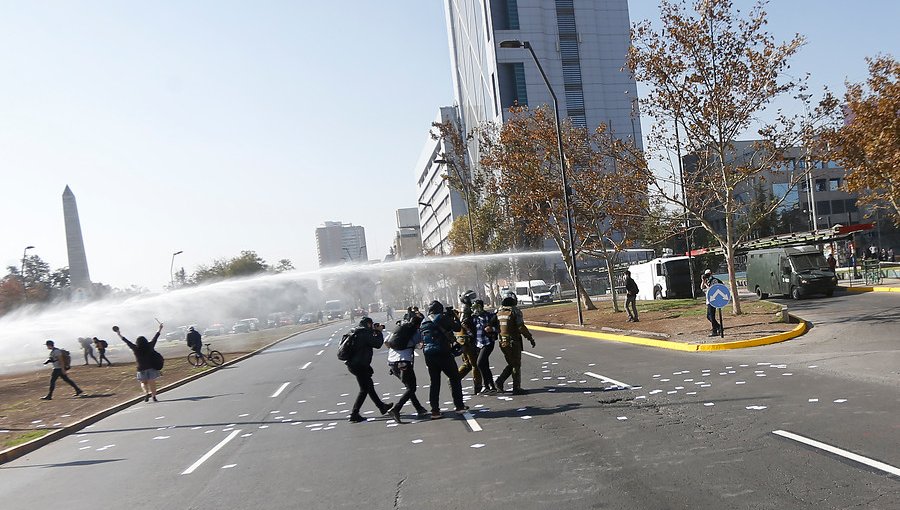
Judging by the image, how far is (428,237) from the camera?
444 ft

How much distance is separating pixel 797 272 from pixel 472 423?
22.2 m

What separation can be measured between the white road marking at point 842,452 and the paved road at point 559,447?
0.07 metres

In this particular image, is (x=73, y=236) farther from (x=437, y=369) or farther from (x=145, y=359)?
(x=437, y=369)

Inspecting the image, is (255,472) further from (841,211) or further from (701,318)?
(841,211)

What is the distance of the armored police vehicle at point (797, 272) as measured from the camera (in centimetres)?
2697

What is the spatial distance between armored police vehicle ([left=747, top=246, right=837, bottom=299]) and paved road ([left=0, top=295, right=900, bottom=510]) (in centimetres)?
1311

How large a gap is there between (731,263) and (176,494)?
18.5m

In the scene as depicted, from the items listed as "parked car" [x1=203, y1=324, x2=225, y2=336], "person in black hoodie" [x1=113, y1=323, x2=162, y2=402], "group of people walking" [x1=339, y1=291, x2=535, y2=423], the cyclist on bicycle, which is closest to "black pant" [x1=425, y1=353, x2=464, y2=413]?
"group of people walking" [x1=339, y1=291, x2=535, y2=423]

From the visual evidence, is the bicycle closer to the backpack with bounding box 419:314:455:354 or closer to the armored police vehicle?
the backpack with bounding box 419:314:455:354

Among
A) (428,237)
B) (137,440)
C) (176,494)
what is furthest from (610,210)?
(428,237)

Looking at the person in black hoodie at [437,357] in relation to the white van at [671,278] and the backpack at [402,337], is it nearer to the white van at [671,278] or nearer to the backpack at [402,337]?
the backpack at [402,337]

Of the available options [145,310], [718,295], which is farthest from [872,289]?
[145,310]

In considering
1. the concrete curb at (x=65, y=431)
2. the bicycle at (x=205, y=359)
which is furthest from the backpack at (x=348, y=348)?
the bicycle at (x=205, y=359)

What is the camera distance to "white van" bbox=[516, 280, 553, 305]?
180ft
